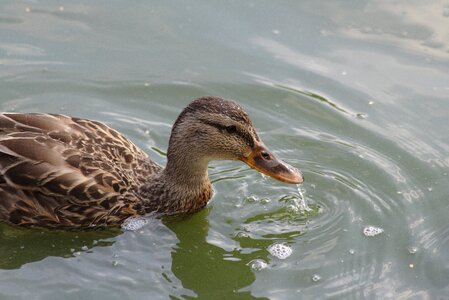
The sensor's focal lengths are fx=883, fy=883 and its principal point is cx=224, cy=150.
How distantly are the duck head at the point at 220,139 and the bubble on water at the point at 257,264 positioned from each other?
76 centimetres

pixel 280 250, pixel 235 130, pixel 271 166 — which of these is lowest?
pixel 280 250

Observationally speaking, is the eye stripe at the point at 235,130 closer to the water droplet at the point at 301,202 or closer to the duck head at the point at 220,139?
the duck head at the point at 220,139

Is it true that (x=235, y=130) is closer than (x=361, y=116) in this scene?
Yes

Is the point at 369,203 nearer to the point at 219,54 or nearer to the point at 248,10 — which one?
the point at 219,54

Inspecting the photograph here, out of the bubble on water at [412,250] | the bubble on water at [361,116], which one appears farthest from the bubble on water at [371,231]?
the bubble on water at [361,116]

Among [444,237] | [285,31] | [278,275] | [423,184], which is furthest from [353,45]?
[278,275]

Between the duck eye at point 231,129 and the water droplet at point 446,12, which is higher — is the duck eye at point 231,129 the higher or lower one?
the lower one

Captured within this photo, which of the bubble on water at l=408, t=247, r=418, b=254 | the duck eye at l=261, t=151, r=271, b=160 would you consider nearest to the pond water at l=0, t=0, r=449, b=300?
the bubble on water at l=408, t=247, r=418, b=254

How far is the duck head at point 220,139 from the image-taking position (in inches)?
301

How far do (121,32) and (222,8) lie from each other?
1275 millimetres

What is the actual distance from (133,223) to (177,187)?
21.0 inches

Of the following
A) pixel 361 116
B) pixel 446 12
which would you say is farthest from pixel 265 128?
pixel 446 12

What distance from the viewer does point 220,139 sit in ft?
25.6

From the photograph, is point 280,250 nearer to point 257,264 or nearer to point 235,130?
point 257,264
